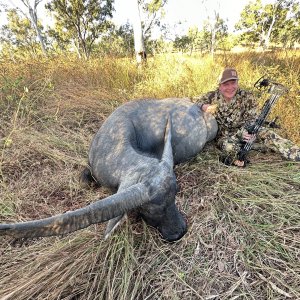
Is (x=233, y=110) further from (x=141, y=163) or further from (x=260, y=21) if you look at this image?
(x=260, y=21)

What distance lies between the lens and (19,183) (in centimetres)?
298

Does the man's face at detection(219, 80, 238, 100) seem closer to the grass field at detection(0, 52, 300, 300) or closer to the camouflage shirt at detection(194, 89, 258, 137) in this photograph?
the camouflage shirt at detection(194, 89, 258, 137)

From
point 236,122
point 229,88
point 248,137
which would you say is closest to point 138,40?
point 229,88

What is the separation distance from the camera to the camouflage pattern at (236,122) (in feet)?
11.5

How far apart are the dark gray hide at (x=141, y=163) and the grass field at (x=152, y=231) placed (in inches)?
9.4

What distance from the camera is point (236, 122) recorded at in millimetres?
3854

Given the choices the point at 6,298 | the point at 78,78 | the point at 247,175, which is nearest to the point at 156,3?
the point at 78,78

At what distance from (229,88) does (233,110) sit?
349 millimetres

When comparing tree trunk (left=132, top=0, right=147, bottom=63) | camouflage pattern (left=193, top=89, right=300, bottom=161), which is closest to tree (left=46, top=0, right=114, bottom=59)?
tree trunk (left=132, top=0, right=147, bottom=63)

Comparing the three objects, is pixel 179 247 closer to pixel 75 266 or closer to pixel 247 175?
pixel 75 266

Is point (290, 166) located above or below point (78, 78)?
below

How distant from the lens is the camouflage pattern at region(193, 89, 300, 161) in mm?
3499

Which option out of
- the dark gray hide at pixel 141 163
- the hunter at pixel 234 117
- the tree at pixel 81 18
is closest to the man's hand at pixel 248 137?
the hunter at pixel 234 117

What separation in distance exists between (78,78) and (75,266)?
4709 mm
